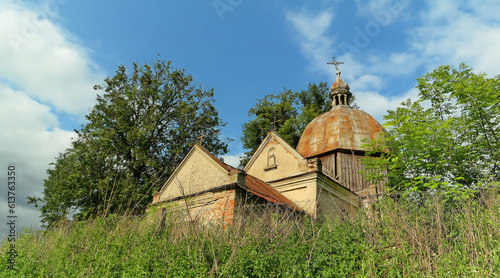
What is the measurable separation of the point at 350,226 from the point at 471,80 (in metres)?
7.25

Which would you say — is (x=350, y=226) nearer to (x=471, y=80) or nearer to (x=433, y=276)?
(x=433, y=276)

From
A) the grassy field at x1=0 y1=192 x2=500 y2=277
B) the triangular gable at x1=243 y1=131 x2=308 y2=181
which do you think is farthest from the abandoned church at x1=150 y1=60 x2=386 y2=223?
the grassy field at x1=0 y1=192 x2=500 y2=277

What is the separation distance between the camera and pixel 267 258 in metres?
4.81

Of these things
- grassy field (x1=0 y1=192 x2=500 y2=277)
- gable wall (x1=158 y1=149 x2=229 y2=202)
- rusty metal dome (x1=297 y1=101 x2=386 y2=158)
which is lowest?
grassy field (x1=0 y1=192 x2=500 y2=277)

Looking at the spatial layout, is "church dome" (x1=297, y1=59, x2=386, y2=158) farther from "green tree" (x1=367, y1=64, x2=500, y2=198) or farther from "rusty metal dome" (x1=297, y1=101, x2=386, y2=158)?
"green tree" (x1=367, y1=64, x2=500, y2=198)

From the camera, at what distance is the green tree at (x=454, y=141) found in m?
9.52

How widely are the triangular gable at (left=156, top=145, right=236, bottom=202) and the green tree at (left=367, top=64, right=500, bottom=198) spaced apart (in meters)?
5.84

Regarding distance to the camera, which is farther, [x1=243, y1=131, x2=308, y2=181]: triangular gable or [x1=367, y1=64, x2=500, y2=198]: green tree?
[x1=243, y1=131, x2=308, y2=181]: triangular gable

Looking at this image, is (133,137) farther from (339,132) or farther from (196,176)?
(339,132)

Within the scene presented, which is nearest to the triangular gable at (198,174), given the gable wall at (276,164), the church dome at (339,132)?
the gable wall at (276,164)

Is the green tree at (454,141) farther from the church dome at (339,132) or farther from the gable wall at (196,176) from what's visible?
the church dome at (339,132)

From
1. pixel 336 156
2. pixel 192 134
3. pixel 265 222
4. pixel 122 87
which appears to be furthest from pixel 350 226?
pixel 122 87

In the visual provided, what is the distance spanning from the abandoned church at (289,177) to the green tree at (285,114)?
419 centimetres

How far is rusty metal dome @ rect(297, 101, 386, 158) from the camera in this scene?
792 inches
